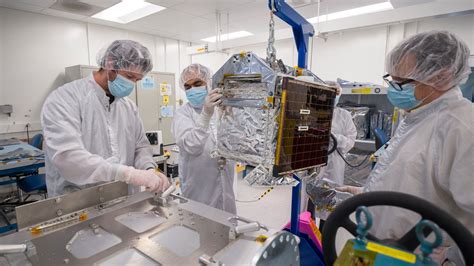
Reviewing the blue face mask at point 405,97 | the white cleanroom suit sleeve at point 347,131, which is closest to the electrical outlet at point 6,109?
the white cleanroom suit sleeve at point 347,131

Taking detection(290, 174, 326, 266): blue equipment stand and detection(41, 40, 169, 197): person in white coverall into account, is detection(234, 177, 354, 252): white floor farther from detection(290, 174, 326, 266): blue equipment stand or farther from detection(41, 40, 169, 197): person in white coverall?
detection(41, 40, 169, 197): person in white coverall

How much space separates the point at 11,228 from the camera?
2533 millimetres

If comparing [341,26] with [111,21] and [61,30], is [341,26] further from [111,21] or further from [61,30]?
[61,30]

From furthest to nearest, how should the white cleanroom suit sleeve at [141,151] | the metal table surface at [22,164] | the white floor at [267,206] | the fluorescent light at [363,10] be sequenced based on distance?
the fluorescent light at [363,10]
the white floor at [267,206]
the metal table surface at [22,164]
the white cleanroom suit sleeve at [141,151]

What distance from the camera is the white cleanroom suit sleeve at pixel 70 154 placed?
42.6 inches

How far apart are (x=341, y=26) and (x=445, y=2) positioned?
37.1 inches

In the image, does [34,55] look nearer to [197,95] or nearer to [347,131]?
[197,95]

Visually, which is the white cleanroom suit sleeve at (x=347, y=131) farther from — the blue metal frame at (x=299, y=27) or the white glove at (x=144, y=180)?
the white glove at (x=144, y=180)

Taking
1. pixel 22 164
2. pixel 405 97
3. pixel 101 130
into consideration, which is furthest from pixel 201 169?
pixel 22 164

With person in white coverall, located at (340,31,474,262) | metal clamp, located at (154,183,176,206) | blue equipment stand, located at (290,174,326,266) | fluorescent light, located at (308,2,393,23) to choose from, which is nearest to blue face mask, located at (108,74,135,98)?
metal clamp, located at (154,183,176,206)

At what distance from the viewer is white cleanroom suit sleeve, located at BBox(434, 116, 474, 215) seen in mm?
740

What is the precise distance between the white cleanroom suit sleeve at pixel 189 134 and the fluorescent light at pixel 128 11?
8.55 ft

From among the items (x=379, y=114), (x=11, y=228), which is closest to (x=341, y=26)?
(x=379, y=114)

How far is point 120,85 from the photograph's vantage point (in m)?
1.33
